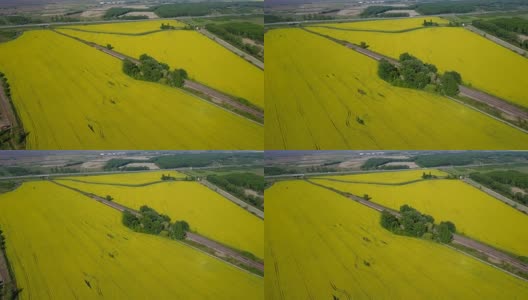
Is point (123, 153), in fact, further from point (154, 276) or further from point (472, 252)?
point (472, 252)

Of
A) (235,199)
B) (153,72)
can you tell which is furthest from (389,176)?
(153,72)

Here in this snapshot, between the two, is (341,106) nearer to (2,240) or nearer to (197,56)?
(197,56)

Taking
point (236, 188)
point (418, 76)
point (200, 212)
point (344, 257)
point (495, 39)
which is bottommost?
point (344, 257)

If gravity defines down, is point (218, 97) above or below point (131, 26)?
below

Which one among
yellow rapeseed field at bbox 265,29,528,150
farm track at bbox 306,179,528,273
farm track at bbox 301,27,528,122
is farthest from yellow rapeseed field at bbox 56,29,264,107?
farm track at bbox 306,179,528,273

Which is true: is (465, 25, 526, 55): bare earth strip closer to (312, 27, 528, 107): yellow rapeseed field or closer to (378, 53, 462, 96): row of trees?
(312, 27, 528, 107): yellow rapeseed field

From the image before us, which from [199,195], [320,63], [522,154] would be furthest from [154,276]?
[522,154]
